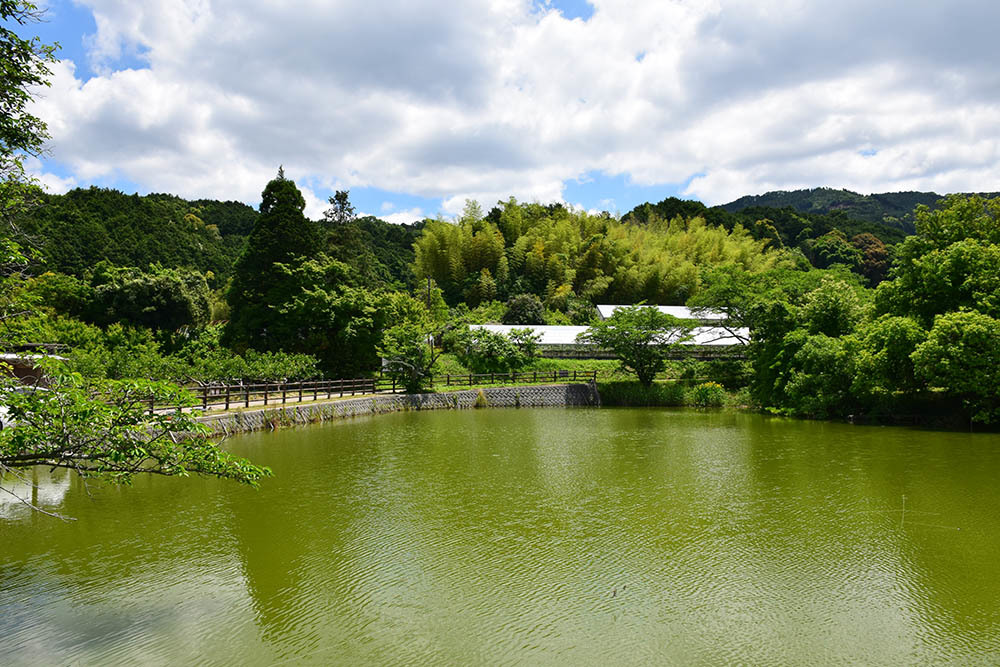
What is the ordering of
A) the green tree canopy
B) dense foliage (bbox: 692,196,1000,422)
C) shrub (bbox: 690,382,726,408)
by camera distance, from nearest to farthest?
dense foliage (bbox: 692,196,1000,422) < shrub (bbox: 690,382,726,408) < the green tree canopy

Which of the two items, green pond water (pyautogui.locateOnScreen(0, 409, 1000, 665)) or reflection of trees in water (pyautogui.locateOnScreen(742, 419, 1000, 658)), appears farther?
reflection of trees in water (pyautogui.locateOnScreen(742, 419, 1000, 658))

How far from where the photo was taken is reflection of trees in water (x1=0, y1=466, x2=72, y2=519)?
8.23m

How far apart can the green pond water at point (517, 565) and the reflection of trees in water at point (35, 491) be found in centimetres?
10

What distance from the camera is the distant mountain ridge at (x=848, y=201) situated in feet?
352

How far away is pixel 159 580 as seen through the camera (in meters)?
5.80

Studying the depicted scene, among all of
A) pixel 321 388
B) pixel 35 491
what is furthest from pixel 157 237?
pixel 35 491

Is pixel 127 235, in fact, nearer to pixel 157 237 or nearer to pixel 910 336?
pixel 157 237

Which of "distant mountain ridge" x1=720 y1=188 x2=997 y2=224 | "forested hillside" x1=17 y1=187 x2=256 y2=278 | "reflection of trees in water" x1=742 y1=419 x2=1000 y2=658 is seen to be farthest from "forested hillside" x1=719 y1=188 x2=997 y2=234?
"reflection of trees in water" x1=742 y1=419 x2=1000 y2=658

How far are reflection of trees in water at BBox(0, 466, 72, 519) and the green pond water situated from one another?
0.10 meters

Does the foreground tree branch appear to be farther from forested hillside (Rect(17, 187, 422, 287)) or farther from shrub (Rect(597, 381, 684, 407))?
forested hillside (Rect(17, 187, 422, 287))

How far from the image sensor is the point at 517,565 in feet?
20.7

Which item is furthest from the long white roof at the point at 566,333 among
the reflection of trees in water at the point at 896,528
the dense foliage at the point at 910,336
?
the reflection of trees in water at the point at 896,528

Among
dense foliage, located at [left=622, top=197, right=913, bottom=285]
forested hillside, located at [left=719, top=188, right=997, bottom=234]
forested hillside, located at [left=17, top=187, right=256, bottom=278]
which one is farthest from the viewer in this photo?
forested hillside, located at [left=719, top=188, right=997, bottom=234]

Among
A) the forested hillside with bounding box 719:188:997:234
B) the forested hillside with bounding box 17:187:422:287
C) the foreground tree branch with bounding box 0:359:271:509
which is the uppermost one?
the forested hillside with bounding box 719:188:997:234
